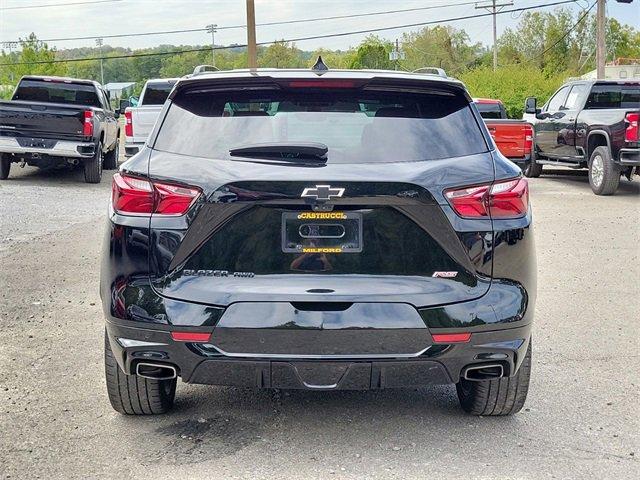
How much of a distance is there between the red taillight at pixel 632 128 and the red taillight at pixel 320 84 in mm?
11699

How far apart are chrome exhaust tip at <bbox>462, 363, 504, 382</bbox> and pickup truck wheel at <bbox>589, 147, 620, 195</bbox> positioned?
12008mm

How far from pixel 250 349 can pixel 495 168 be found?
137 cm

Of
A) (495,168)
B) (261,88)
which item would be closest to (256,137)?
(261,88)

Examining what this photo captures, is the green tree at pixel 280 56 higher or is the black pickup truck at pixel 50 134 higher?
the green tree at pixel 280 56

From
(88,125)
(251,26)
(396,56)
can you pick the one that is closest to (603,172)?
(88,125)

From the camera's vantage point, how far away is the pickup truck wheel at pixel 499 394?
4.45m

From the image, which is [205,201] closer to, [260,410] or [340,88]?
[340,88]

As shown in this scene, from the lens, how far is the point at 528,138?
18.0 meters

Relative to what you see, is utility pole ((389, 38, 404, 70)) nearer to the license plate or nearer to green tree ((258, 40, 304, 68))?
green tree ((258, 40, 304, 68))

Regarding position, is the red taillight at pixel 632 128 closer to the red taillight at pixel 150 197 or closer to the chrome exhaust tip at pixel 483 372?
the chrome exhaust tip at pixel 483 372

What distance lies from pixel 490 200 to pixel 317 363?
1.05 metres

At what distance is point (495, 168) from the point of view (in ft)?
13.2

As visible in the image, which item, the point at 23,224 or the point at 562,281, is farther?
the point at 23,224

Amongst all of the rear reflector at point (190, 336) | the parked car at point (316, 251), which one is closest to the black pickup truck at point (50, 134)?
the parked car at point (316, 251)
